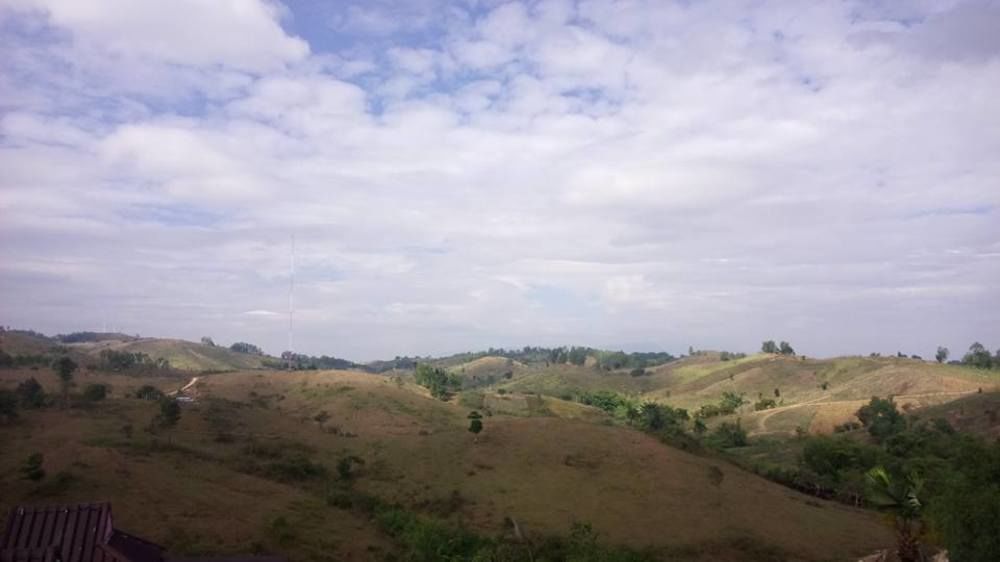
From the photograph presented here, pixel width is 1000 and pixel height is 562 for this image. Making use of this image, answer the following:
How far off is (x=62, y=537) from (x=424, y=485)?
3180 cm

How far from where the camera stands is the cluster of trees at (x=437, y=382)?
318ft

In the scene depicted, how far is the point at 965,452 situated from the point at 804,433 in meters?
53.0

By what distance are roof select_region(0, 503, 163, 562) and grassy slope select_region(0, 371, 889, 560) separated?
48.5ft

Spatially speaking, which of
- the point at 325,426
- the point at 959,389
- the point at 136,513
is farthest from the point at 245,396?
the point at 959,389

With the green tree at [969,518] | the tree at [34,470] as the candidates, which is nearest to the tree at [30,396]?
the tree at [34,470]

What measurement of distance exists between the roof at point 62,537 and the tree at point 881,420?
66.4 m

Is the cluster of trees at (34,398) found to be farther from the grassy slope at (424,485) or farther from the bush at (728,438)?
the bush at (728,438)

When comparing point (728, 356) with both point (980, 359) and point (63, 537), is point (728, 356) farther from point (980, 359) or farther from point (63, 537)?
point (63, 537)

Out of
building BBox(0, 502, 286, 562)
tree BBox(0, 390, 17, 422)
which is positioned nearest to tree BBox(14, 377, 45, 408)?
tree BBox(0, 390, 17, 422)

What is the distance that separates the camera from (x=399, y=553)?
30.8m

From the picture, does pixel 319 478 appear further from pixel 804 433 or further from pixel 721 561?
pixel 804 433

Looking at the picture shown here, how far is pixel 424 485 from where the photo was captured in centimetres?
4453

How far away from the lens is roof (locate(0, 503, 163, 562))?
1384cm

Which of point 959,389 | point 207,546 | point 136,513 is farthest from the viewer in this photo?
point 959,389
